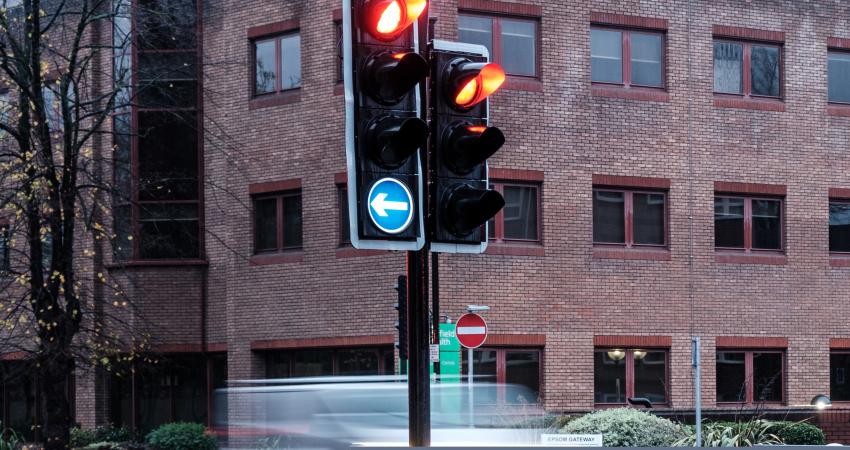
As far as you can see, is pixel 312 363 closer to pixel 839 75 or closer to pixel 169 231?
pixel 169 231

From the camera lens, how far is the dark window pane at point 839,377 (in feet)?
98.3

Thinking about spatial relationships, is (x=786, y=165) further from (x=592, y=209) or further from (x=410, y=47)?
(x=410, y=47)

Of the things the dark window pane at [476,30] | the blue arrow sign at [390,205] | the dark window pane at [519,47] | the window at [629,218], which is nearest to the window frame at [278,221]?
the dark window pane at [476,30]

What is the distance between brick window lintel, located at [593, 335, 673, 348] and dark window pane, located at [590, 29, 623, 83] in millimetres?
6011

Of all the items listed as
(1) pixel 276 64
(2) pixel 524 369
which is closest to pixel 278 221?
(1) pixel 276 64

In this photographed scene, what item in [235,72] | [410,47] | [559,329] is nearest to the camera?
[410,47]

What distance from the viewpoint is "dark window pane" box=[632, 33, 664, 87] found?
2869cm

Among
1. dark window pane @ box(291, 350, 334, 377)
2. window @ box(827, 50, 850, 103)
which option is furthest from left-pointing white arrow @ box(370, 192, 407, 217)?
window @ box(827, 50, 850, 103)

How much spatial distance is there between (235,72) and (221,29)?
1231 millimetres

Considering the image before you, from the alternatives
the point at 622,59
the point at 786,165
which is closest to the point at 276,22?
the point at 622,59

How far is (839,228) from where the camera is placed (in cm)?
3045

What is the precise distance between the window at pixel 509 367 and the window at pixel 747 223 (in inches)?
224

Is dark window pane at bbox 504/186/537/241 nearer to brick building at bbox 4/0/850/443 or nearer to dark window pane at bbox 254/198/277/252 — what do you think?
brick building at bbox 4/0/850/443

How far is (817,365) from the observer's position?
97.2ft
